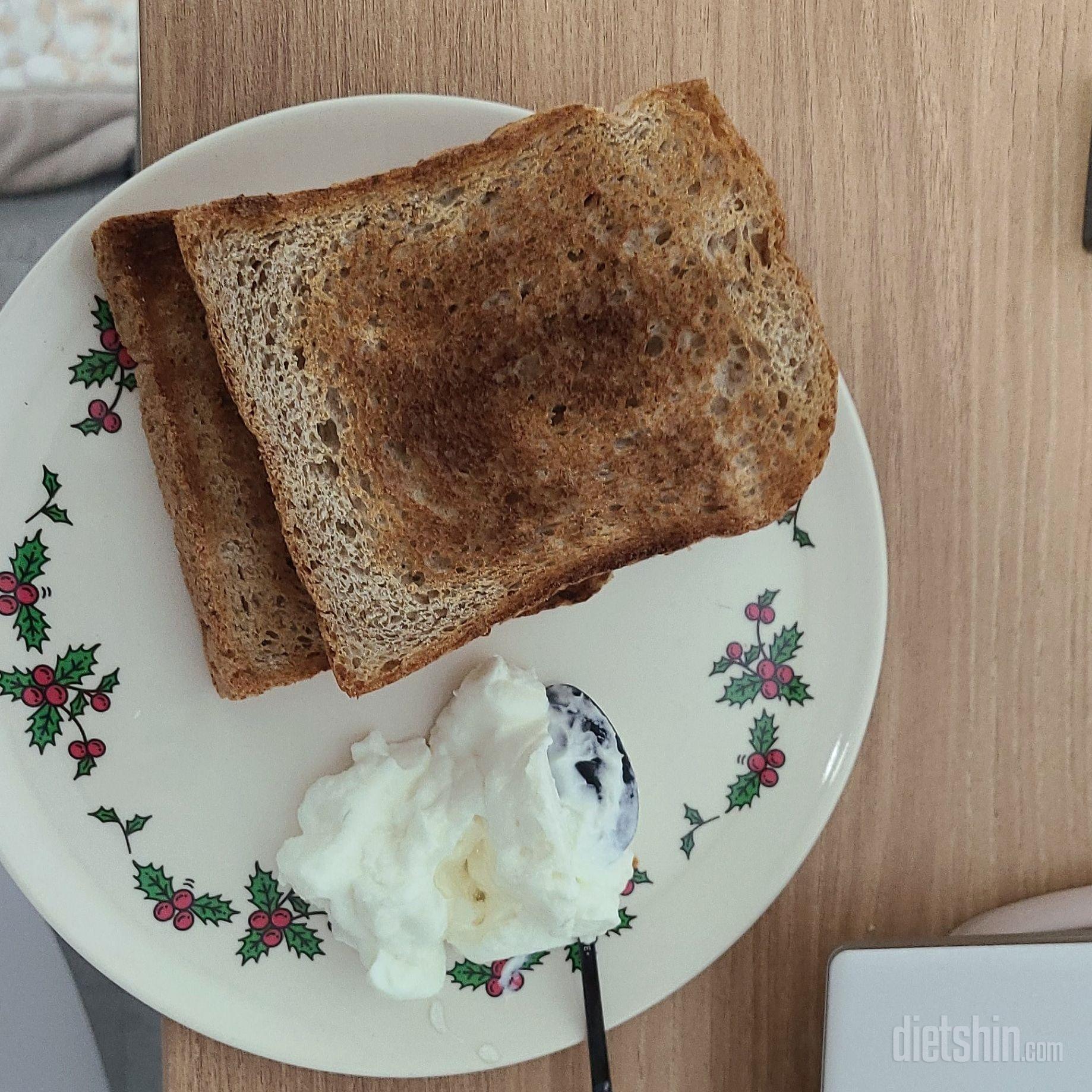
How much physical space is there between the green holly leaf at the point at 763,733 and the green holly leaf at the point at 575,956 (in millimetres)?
330

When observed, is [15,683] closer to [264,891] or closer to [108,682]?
[108,682]

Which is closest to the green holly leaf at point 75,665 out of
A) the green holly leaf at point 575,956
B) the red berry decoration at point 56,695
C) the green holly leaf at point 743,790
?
the red berry decoration at point 56,695

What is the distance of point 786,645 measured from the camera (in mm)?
1155

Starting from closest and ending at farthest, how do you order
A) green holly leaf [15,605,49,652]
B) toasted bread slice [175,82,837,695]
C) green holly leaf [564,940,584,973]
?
toasted bread slice [175,82,837,695]
green holly leaf [15,605,49,652]
green holly leaf [564,940,584,973]

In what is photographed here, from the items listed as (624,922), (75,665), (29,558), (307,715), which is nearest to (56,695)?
(75,665)

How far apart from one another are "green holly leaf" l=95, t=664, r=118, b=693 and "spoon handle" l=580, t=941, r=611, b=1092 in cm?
64

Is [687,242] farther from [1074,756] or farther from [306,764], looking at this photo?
[1074,756]

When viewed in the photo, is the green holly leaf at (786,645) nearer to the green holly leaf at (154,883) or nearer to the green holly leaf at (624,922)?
the green holly leaf at (624,922)

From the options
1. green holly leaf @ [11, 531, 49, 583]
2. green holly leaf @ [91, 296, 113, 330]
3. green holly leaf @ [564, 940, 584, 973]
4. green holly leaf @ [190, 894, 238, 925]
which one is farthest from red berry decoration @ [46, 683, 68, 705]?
green holly leaf @ [564, 940, 584, 973]

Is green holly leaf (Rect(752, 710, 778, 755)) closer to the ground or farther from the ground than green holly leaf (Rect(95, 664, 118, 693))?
closer to the ground

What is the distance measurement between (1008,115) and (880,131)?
0.16 m

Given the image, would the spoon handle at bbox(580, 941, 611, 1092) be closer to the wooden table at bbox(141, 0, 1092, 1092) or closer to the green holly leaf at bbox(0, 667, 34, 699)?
the wooden table at bbox(141, 0, 1092, 1092)

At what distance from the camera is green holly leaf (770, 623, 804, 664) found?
Result: 3.78 feet

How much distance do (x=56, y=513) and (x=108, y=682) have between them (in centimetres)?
20
